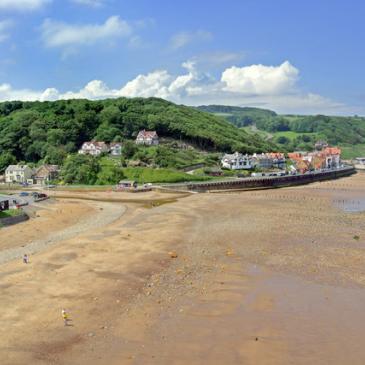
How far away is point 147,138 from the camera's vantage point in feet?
383

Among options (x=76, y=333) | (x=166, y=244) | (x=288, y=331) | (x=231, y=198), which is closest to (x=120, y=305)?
(x=76, y=333)

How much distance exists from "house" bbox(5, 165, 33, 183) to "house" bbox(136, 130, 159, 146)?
3232cm

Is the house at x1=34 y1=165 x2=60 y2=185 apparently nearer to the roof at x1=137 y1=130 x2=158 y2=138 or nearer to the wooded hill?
the wooded hill

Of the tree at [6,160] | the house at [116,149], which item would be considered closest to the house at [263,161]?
the house at [116,149]

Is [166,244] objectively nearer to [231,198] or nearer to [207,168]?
[231,198]

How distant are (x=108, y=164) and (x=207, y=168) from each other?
21971 mm

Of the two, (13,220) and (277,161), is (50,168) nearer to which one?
(13,220)

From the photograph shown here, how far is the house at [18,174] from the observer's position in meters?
92.1

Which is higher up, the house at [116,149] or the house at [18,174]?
the house at [116,149]

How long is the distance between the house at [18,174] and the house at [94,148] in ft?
53.3

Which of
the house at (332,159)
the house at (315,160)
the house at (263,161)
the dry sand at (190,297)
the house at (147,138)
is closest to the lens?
the dry sand at (190,297)

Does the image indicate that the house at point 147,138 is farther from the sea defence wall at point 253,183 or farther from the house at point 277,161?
the sea defence wall at point 253,183

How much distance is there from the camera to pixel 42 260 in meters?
30.4

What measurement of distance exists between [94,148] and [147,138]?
1651 centimetres
